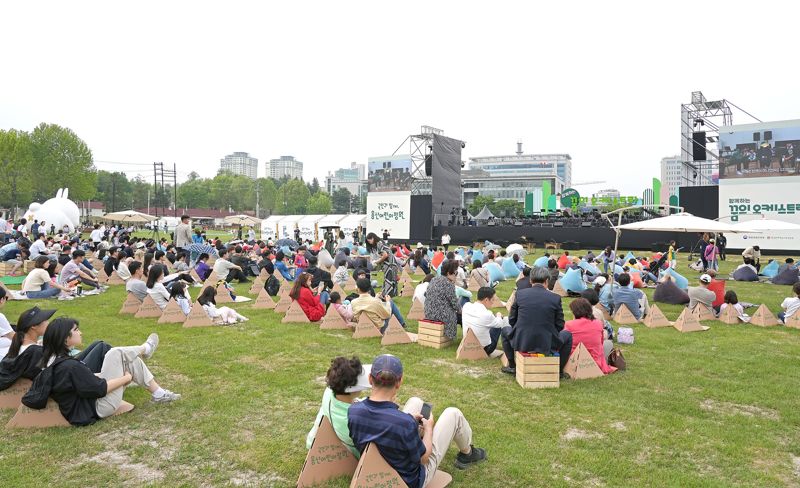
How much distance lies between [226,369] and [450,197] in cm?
3000

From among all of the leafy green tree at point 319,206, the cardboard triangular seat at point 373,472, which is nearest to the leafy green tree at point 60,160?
the leafy green tree at point 319,206

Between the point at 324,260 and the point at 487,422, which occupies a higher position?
the point at 324,260

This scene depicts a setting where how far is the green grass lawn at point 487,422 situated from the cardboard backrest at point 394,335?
22cm

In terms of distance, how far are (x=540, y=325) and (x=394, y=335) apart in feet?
8.62

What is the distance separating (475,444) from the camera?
13.9 feet

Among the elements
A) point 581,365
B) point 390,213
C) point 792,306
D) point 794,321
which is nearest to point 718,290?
point 792,306

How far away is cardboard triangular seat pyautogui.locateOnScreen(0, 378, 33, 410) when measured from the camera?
4832mm

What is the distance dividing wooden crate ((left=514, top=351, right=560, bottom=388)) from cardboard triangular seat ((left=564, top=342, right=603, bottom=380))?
1.29ft

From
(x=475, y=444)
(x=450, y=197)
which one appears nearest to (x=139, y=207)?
(x=450, y=197)

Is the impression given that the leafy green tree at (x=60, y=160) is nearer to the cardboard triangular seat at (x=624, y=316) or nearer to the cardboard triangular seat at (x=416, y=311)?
the cardboard triangular seat at (x=416, y=311)

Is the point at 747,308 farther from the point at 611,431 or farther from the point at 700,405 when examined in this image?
the point at 611,431

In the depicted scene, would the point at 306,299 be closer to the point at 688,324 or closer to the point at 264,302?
the point at 264,302

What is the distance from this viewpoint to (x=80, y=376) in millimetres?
4375

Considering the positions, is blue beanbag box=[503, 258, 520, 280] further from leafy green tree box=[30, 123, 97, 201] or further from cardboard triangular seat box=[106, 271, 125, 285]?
leafy green tree box=[30, 123, 97, 201]
